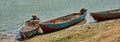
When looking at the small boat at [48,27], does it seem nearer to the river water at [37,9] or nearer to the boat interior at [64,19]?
the boat interior at [64,19]

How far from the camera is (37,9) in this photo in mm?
39938

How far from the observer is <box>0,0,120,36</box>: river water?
2925 cm

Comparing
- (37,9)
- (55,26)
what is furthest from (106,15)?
(37,9)

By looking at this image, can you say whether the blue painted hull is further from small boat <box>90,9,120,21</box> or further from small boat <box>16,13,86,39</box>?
small boat <box>90,9,120,21</box>

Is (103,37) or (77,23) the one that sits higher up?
(103,37)

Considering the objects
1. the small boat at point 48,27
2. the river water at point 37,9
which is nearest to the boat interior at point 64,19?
the small boat at point 48,27

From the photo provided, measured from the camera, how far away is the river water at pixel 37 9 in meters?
29.2

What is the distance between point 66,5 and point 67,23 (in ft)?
56.5

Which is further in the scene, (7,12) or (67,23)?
(7,12)

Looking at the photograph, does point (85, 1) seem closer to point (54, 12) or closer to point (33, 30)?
point (54, 12)

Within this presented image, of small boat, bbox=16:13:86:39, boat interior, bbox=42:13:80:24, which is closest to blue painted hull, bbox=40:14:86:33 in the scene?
small boat, bbox=16:13:86:39

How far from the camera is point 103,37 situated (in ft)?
47.9

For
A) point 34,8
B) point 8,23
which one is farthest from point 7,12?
point 8,23

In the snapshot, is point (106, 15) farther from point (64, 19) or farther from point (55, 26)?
point (55, 26)
